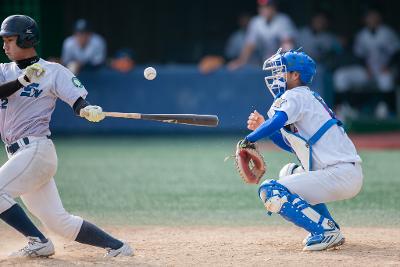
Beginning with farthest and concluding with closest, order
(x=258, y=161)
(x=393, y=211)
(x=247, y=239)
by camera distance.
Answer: (x=393, y=211) → (x=247, y=239) → (x=258, y=161)

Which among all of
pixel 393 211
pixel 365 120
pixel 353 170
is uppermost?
pixel 353 170

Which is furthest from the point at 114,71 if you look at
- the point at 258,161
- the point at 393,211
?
the point at 258,161

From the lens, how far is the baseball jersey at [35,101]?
5773 millimetres

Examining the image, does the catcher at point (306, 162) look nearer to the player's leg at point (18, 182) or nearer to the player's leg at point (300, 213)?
the player's leg at point (300, 213)

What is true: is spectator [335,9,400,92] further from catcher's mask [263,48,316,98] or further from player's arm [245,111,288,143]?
player's arm [245,111,288,143]

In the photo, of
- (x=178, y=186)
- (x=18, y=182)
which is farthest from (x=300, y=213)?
Result: (x=178, y=186)

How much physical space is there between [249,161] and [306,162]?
394 millimetres

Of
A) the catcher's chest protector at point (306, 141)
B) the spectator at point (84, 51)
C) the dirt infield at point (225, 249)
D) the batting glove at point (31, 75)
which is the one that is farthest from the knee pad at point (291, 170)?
the spectator at point (84, 51)

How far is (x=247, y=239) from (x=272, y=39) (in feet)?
26.7

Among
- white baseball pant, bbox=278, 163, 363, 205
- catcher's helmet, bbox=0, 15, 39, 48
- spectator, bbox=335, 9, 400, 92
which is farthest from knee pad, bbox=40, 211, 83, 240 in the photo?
spectator, bbox=335, 9, 400, 92

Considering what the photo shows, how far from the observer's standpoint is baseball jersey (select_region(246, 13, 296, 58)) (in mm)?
14383

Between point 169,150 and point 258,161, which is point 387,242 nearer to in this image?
point 258,161

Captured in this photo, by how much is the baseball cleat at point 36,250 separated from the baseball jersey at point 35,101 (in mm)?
686

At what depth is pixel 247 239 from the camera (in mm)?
6746
